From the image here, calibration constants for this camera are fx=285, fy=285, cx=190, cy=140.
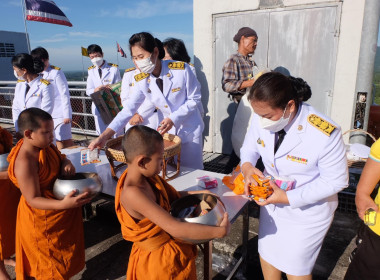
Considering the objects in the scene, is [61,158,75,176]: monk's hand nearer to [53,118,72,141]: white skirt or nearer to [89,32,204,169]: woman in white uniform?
[89,32,204,169]: woman in white uniform

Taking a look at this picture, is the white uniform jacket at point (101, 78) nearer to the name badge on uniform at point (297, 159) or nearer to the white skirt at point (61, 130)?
the white skirt at point (61, 130)

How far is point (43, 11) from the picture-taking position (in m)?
8.42

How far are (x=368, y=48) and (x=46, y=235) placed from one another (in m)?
3.86

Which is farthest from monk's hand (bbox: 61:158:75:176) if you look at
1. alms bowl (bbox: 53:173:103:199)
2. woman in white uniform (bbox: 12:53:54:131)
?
woman in white uniform (bbox: 12:53:54:131)

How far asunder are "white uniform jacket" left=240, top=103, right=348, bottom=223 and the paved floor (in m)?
1.18

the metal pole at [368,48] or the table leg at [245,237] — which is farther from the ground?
the metal pole at [368,48]

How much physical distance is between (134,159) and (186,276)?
743mm

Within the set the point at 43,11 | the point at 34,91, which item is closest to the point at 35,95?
the point at 34,91

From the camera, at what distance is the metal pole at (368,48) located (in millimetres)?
3201

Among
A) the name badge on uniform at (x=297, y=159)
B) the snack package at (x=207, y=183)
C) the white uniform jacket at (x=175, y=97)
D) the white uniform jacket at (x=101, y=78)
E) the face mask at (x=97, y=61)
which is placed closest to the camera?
the name badge on uniform at (x=297, y=159)

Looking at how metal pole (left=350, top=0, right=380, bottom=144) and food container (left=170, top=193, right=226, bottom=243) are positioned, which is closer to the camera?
food container (left=170, top=193, right=226, bottom=243)

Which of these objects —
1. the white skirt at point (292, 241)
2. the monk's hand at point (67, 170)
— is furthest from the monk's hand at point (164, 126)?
the white skirt at point (292, 241)


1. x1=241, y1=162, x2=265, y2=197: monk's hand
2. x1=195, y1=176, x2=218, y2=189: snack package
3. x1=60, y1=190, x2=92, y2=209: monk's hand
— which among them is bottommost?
x1=195, y1=176, x2=218, y2=189: snack package

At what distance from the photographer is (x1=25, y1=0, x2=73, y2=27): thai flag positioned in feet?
27.2
